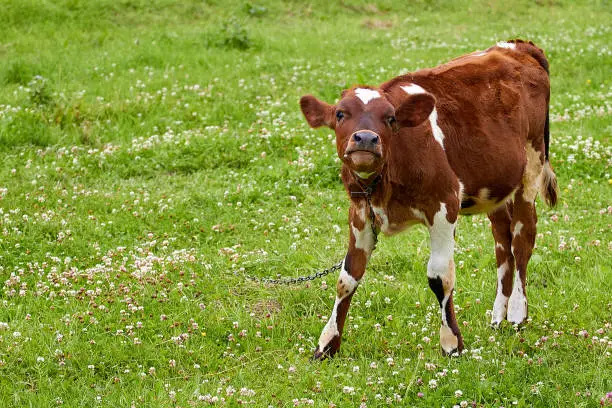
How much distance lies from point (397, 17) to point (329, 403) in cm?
1830

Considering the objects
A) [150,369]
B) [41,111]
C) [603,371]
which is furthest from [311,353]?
[41,111]

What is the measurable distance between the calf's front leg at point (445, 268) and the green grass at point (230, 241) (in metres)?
0.17

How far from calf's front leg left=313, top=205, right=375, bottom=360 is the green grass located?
173 millimetres

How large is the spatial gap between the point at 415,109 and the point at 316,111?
92cm

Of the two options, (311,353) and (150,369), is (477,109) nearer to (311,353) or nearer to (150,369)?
(311,353)

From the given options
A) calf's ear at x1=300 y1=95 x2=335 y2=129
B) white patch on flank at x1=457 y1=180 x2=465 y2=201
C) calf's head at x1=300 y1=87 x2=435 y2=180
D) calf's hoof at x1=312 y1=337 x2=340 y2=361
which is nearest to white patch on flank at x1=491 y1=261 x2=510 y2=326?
white patch on flank at x1=457 y1=180 x2=465 y2=201

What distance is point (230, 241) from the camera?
34.2 feet

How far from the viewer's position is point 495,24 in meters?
22.9

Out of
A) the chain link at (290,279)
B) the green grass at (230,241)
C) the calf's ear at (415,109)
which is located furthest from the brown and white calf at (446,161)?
the chain link at (290,279)

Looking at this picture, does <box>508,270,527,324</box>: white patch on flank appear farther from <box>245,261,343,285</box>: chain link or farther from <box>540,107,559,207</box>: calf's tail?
<box>245,261,343,285</box>: chain link

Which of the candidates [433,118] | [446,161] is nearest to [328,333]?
[446,161]

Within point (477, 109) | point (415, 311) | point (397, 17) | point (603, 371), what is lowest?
point (397, 17)

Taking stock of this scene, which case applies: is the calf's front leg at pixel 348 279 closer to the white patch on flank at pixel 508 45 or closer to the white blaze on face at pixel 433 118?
the white blaze on face at pixel 433 118

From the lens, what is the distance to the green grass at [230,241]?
7.03 metres
